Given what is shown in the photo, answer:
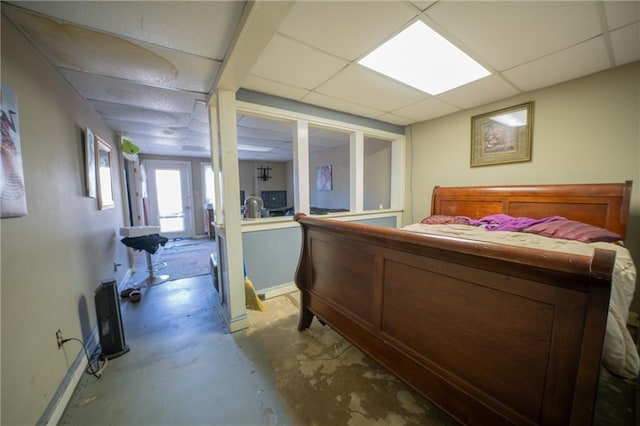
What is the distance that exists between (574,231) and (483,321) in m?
1.87

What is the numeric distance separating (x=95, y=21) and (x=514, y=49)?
283 centimetres

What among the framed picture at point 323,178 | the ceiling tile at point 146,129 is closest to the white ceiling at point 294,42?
the ceiling tile at point 146,129

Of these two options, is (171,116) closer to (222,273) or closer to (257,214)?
(257,214)

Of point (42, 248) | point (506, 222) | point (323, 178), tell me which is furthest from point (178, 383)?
point (323, 178)

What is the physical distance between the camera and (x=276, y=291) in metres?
2.91

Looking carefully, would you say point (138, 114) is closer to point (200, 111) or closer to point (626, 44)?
point (200, 111)

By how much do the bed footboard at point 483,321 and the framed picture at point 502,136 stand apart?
2.55 metres

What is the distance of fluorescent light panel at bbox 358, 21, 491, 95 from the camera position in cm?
168

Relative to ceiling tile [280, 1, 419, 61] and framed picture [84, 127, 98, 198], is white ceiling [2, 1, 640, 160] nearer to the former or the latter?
ceiling tile [280, 1, 419, 61]

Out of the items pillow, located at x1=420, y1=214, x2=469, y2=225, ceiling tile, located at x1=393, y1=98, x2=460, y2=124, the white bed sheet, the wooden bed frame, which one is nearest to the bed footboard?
the wooden bed frame

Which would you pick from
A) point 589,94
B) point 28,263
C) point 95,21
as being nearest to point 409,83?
point 589,94

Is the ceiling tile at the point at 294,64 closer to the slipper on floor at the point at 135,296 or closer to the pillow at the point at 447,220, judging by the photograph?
the pillow at the point at 447,220

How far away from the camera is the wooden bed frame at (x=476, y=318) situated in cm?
70

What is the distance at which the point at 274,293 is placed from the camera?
2.89 metres
